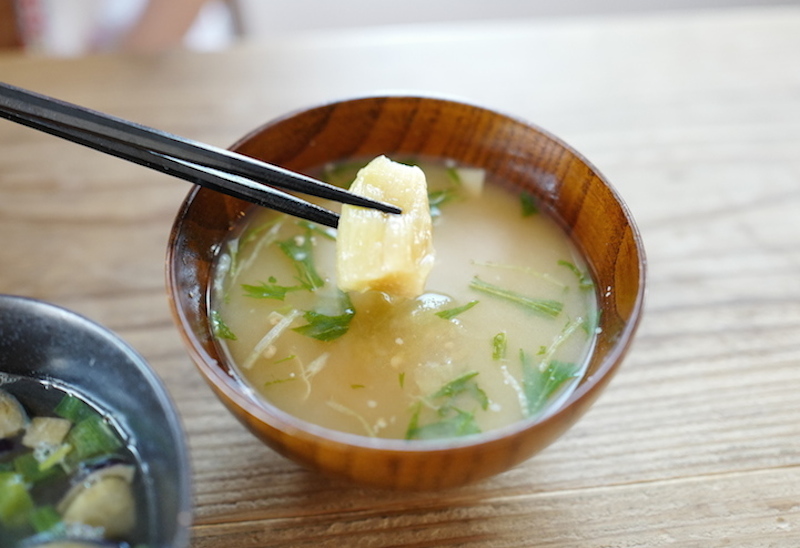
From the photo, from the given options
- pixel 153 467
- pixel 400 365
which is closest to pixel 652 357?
pixel 400 365

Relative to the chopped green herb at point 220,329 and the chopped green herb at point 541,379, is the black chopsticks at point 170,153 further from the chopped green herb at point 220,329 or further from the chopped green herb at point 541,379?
the chopped green herb at point 541,379

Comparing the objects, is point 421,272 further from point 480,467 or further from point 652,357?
point 652,357

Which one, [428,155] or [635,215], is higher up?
[428,155]

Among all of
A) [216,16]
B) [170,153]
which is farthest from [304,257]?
[216,16]

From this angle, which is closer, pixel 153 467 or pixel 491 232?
pixel 153 467

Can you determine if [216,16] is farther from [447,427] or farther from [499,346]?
[447,427]

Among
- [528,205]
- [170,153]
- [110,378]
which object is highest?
[170,153]

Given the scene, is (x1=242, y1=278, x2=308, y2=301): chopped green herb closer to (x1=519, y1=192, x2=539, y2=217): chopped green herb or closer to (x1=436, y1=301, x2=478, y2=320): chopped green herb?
(x1=436, y1=301, x2=478, y2=320): chopped green herb

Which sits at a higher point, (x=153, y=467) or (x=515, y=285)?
(x=515, y=285)
